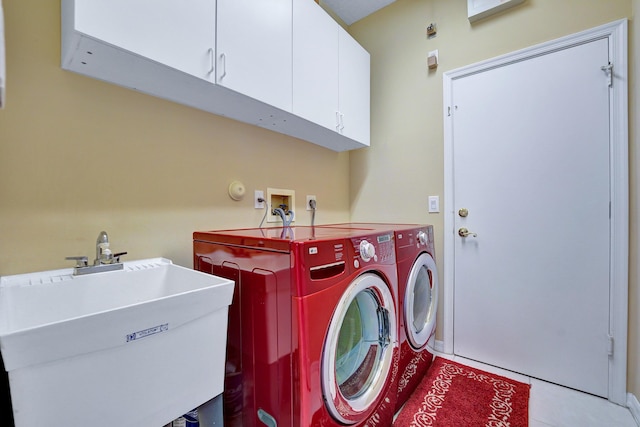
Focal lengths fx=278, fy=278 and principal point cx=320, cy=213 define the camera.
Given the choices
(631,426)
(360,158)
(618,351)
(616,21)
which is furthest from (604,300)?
(360,158)

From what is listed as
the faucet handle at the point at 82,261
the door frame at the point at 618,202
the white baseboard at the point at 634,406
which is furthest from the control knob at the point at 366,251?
the white baseboard at the point at 634,406

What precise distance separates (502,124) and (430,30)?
35.3 inches

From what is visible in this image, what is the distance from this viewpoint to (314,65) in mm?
1603

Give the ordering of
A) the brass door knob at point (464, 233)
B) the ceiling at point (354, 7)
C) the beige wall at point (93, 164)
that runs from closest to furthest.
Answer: the beige wall at point (93, 164) < the brass door knob at point (464, 233) < the ceiling at point (354, 7)

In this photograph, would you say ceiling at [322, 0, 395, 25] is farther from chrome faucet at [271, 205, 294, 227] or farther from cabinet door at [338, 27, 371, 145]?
chrome faucet at [271, 205, 294, 227]

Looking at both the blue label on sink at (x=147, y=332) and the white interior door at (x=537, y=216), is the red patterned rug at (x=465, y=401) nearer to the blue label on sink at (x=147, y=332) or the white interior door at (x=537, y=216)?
the white interior door at (x=537, y=216)

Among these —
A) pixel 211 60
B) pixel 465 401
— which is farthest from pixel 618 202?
pixel 211 60

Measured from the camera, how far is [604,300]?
4.98 feet

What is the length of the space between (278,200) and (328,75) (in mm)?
848

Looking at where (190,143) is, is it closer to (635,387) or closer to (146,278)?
(146,278)

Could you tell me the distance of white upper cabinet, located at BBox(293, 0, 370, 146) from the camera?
59.2 inches

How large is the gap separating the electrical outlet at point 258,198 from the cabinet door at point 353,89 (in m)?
0.68

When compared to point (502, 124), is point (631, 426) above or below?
below

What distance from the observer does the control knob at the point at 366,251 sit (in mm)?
1099
